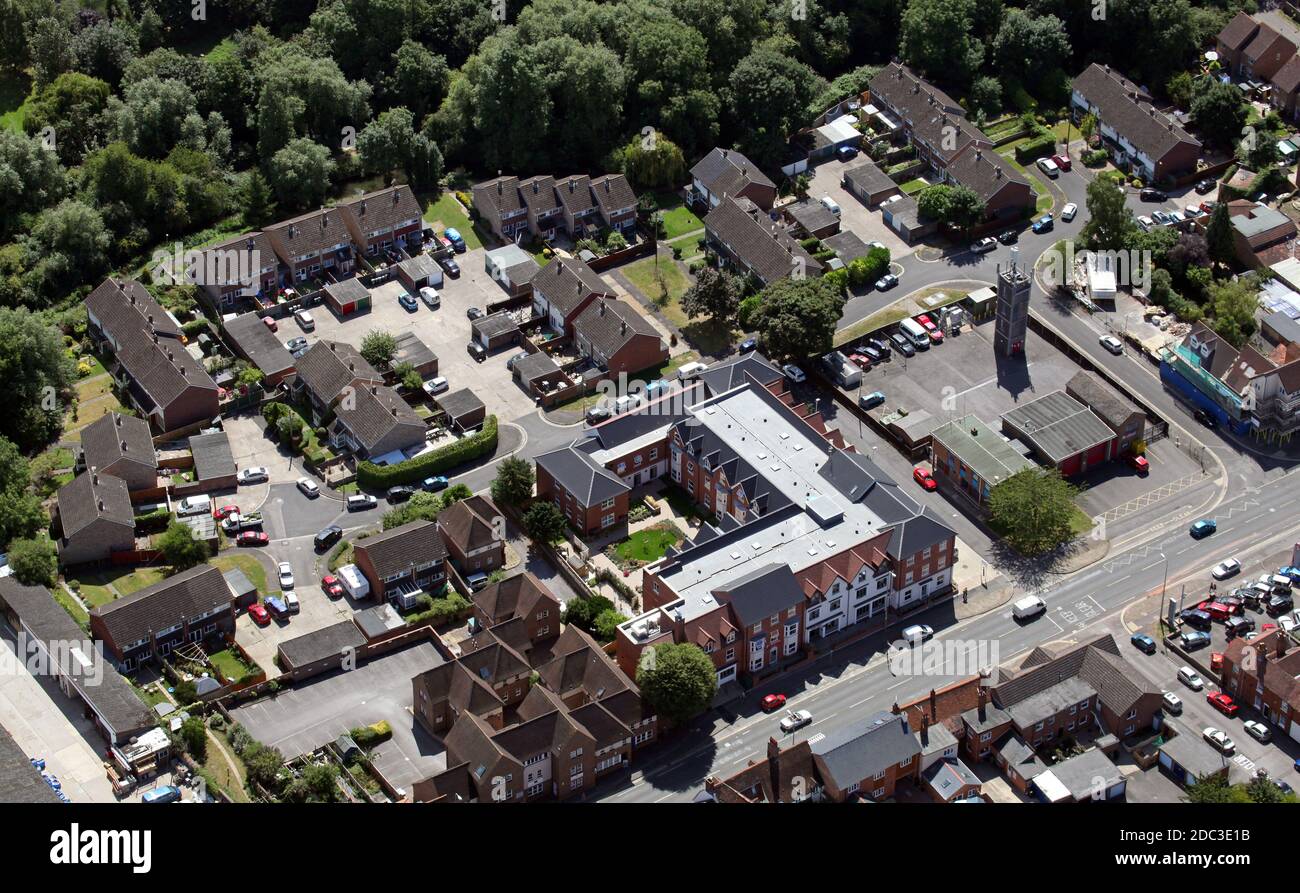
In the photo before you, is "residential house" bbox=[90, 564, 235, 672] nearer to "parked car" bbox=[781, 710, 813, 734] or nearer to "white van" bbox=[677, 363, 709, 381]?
"parked car" bbox=[781, 710, 813, 734]

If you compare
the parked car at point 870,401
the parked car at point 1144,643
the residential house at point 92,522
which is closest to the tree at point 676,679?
the parked car at point 1144,643

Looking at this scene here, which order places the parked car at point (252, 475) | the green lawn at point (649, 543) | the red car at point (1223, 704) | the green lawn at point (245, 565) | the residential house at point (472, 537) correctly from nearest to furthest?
the red car at point (1223, 704) < the residential house at point (472, 537) < the green lawn at point (245, 565) < the green lawn at point (649, 543) < the parked car at point (252, 475)

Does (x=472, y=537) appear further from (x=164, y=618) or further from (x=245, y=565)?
(x=164, y=618)

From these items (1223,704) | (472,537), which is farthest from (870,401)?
(1223,704)

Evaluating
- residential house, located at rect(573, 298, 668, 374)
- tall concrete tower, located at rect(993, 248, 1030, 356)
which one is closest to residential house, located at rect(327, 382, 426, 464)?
residential house, located at rect(573, 298, 668, 374)

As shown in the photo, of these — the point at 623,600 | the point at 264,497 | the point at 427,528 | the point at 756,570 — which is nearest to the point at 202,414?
the point at 264,497

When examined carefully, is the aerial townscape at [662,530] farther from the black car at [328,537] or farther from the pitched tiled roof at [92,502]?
the black car at [328,537]

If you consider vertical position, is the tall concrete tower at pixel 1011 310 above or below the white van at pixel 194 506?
above
